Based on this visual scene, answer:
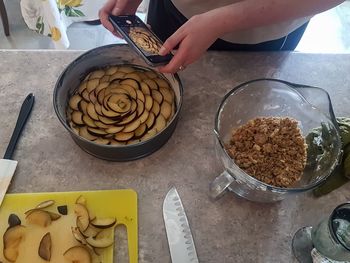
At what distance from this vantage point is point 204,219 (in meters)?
0.69

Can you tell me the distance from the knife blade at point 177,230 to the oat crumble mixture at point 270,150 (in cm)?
13

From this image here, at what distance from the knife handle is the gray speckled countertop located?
1 centimetres

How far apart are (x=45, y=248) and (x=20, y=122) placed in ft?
0.87

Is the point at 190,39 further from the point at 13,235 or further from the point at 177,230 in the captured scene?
the point at 13,235

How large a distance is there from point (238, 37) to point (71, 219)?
1.75ft

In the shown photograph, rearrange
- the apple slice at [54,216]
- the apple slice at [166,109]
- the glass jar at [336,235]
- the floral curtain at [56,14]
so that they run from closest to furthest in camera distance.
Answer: the glass jar at [336,235] < the apple slice at [54,216] < the apple slice at [166,109] < the floral curtain at [56,14]

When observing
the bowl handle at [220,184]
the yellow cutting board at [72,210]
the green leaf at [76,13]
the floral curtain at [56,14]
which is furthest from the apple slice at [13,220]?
the green leaf at [76,13]

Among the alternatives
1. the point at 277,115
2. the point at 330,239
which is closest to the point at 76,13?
the point at 277,115

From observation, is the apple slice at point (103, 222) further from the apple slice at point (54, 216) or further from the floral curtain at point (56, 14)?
the floral curtain at point (56, 14)

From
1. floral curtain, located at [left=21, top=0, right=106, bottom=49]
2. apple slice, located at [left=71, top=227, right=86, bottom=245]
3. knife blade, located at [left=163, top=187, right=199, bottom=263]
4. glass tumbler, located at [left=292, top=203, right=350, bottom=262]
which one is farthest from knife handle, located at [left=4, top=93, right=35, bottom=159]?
floral curtain, located at [left=21, top=0, right=106, bottom=49]

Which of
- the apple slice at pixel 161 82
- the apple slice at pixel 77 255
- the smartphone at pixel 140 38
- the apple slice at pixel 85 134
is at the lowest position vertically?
the apple slice at pixel 77 255

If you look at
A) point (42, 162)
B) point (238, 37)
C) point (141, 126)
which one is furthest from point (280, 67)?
point (42, 162)

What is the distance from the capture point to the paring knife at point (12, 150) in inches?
27.4

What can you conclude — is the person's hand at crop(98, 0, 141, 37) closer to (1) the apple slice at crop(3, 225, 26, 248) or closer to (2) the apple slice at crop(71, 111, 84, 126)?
(2) the apple slice at crop(71, 111, 84, 126)
